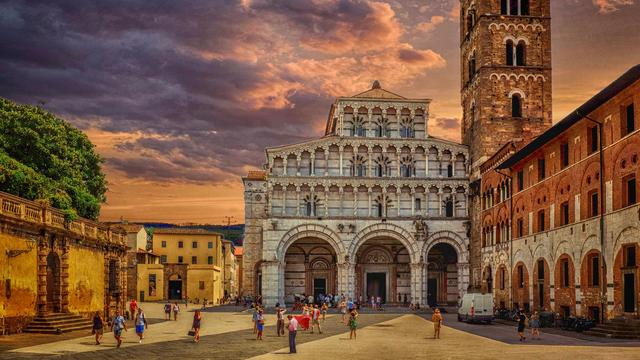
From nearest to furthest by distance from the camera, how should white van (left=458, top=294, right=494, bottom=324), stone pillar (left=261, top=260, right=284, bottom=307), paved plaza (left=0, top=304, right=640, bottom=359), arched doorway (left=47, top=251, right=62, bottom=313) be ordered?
paved plaza (left=0, top=304, right=640, bottom=359) < arched doorway (left=47, top=251, right=62, bottom=313) < white van (left=458, top=294, right=494, bottom=324) < stone pillar (left=261, top=260, right=284, bottom=307)

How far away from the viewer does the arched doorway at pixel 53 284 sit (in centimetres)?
3897

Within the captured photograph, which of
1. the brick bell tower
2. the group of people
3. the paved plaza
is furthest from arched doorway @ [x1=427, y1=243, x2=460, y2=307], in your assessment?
the group of people

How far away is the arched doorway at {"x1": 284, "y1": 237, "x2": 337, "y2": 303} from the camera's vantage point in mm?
74688

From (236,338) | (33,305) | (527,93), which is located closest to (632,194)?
(236,338)

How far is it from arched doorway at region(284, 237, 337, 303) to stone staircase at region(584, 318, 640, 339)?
133 feet

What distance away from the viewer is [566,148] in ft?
144

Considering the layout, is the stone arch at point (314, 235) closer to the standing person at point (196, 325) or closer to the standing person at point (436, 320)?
the standing person at point (436, 320)

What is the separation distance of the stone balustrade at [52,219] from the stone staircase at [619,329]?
26132 millimetres

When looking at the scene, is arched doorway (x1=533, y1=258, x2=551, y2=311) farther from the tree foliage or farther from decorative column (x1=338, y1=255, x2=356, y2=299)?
the tree foliage

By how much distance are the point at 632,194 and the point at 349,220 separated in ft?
125

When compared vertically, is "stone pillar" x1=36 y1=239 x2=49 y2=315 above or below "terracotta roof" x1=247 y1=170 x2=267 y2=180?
below

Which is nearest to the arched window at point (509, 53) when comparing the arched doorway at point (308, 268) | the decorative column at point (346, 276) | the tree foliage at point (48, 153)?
the decorative column at point (346, 276)

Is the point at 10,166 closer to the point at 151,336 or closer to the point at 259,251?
the point at 151,336

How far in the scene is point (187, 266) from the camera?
92875mm
